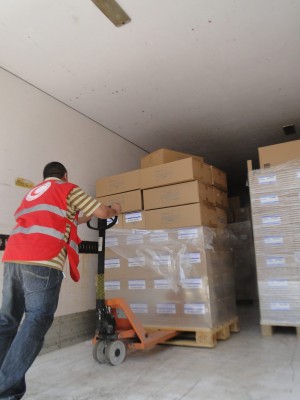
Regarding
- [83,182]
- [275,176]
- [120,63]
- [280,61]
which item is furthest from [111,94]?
[275,176]

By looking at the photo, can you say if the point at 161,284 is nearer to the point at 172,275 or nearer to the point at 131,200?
the point at 172,275

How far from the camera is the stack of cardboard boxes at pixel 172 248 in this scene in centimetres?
301

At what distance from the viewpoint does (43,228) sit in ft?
5.98

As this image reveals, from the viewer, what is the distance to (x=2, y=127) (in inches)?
111

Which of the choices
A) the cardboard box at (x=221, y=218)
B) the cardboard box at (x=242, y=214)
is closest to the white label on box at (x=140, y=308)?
the cardboard box at (x=221, y=218)

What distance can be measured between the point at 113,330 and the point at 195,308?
863mm

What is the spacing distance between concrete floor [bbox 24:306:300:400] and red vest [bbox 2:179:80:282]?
72 cm

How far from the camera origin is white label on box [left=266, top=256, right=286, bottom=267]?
316 centimetres

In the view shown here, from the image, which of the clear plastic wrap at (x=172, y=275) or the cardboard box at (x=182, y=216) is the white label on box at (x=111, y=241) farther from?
the cardboard box at (x=182, y=216)

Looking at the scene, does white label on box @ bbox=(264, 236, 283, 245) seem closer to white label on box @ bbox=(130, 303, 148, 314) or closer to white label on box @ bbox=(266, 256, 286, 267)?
white label on box @ bbox=(266, 256, 286, 267)

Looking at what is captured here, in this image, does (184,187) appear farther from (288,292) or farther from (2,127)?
(2,127)

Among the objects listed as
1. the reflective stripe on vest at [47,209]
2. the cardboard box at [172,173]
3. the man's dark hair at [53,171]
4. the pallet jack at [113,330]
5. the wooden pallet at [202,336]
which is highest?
the cardboard box at [172,173]

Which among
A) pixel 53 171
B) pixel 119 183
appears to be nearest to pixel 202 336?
pixel 119 183

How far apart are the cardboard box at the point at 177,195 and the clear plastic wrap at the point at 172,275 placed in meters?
0.27
